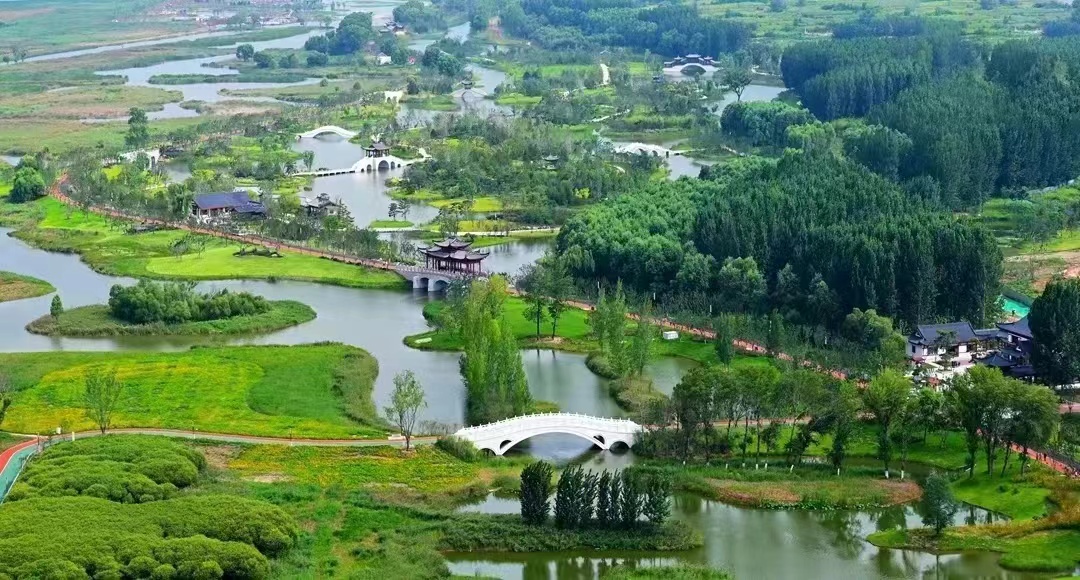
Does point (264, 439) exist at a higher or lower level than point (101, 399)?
lower

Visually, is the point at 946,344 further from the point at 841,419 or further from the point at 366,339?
the point at 366,339

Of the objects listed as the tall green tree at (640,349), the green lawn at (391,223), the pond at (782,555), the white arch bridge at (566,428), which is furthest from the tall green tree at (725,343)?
the green lawn at (391,223)

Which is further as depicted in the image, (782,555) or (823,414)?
(823,414)

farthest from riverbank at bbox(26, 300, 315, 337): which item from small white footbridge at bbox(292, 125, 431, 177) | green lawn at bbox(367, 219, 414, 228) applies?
small white footbridge at bbox(292, 125, 431, 177)

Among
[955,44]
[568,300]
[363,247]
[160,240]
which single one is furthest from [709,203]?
[955,44]

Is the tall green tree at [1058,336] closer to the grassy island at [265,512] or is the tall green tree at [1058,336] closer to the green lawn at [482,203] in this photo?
the grassy island at [265,512]

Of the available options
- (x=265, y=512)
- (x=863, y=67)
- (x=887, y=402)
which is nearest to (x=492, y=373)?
(x=887, y=402)

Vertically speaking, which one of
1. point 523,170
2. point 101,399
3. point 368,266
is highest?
point 101,399
